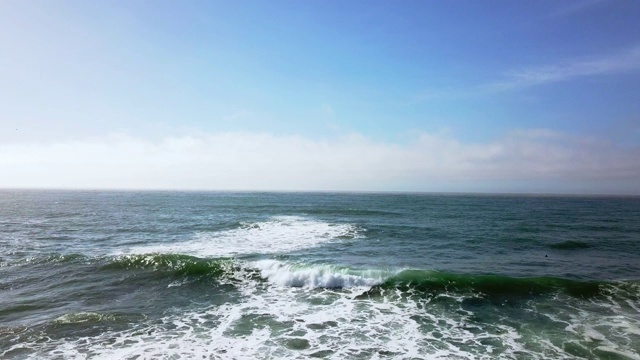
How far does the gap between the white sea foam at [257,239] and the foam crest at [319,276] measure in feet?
16.1

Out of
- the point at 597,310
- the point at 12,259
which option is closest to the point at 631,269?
the point at 597,310

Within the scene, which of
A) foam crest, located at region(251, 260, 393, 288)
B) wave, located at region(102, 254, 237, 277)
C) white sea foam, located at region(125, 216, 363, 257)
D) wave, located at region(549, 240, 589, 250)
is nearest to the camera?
foam crest, located at region(251, 260, 393, 288)

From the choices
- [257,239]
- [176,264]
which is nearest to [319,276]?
[176,264]

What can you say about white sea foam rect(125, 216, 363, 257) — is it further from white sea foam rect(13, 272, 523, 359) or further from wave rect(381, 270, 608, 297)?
white sea foam rect(13, 272, 523, 359)

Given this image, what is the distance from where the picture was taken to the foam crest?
16375 millimetres

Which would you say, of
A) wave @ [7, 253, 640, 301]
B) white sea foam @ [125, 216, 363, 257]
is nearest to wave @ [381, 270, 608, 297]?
wave @ [7, 253, 640, 301]

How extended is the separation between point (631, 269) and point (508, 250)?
668 centimetres

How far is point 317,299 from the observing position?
14430mm

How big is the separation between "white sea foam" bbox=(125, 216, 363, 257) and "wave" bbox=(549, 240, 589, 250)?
50.2 ft

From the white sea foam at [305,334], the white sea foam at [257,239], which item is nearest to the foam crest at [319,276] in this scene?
the white sea foam at [305,334]

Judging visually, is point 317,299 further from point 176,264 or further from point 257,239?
point 257,239

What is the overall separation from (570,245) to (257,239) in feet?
Answer: 80.8

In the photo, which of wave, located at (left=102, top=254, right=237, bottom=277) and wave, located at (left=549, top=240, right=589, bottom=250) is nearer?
wave, located at (left=102, top=254, right=237, bottom=277)

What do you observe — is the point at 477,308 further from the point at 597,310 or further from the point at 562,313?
the point at 597,310
